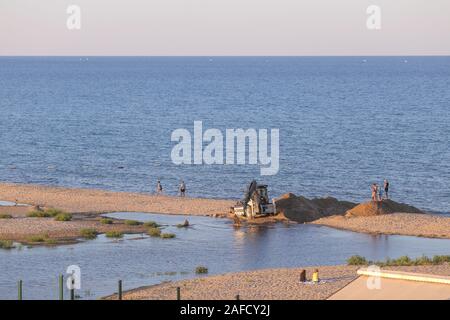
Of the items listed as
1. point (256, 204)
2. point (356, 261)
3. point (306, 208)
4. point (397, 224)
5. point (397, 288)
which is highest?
point (397, 288)

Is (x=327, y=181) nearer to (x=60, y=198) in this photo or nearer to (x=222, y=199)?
(x=222, y=199)

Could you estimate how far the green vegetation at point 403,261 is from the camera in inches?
1588

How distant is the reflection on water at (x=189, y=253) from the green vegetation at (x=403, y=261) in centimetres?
173

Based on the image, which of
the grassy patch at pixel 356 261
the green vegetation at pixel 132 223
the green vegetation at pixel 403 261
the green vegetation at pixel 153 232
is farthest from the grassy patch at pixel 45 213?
the green vegetation at pixel 403 261

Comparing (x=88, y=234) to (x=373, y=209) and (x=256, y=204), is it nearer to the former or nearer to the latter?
(x=256, y=204)

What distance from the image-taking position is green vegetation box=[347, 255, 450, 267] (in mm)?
40344

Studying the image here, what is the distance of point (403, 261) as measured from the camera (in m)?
40.6

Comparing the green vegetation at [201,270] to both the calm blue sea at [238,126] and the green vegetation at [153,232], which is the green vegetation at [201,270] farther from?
the calm blue sea at [238,126]

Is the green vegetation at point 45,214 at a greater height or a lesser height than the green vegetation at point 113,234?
greater

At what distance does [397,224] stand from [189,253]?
12.1m

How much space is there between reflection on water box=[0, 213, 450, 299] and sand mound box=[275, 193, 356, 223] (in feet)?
6.34

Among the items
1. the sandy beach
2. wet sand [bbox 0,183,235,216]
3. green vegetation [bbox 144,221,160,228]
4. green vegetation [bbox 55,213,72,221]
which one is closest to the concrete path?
the sandy beach

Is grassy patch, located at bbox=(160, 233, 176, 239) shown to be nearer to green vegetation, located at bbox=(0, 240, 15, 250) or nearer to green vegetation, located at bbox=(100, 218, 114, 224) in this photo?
green vegetation, located at bbox=(100, 218, 114, 224)

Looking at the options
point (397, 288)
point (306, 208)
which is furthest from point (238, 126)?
point (397, 288)
